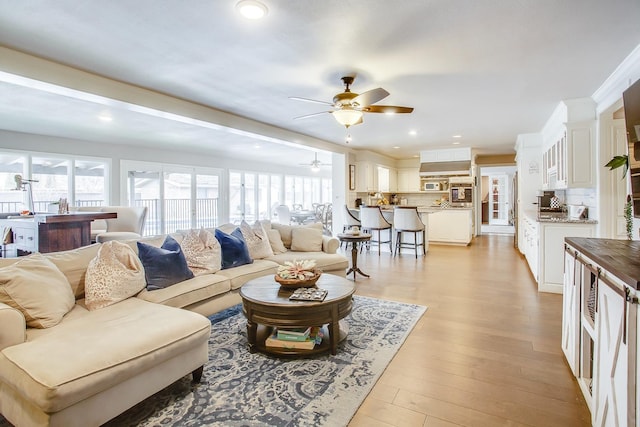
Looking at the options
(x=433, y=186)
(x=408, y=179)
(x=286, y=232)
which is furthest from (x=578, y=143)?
(x=408, y=179)

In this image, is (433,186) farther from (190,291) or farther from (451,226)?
(190,291)

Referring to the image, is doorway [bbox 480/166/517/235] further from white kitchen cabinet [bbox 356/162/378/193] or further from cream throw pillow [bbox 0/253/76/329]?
cream throw pillow [bbox 0/253/76/329]

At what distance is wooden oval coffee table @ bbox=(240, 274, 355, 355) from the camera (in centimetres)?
242

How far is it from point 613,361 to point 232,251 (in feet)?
10.5

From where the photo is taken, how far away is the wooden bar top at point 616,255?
1.32 metres

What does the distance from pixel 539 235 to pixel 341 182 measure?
4.55 m

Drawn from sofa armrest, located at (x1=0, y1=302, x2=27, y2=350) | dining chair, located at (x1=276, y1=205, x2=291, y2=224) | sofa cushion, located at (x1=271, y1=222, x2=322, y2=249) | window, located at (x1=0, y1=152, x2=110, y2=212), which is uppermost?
window, located at (x1=0, y1=152, x2=110, y2=212)

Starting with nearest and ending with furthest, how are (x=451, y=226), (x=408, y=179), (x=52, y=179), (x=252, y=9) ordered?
(x=252, y=9) → (x=52, y=179) → (x=451, y=226) → (x=408, y=179)

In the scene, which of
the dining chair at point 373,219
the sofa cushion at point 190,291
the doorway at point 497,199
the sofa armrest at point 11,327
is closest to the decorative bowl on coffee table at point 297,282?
the sofa cushion at point 190,291

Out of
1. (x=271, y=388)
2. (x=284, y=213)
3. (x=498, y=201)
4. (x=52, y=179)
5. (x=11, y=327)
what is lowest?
(x=271, y=388)

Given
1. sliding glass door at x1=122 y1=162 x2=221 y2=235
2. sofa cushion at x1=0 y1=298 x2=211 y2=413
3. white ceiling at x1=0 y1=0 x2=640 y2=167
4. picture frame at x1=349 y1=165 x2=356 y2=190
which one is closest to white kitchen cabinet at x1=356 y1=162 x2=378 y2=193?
picture frame at x1=349 y1=165 x2=356 y2=190

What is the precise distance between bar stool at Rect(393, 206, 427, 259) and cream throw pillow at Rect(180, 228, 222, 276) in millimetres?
4239

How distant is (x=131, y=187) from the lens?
25.3ft

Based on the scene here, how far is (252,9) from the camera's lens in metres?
2.14
